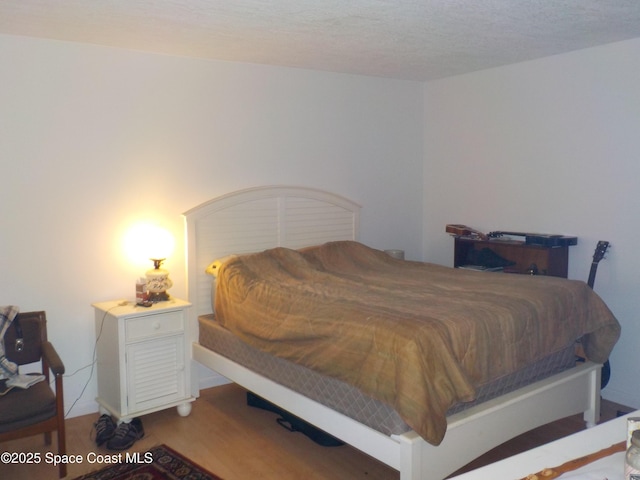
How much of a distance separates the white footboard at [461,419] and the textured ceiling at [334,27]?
192 centimetres

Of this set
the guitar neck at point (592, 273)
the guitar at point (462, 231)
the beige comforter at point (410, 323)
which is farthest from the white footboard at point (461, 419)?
the guitar at point (462, 231)

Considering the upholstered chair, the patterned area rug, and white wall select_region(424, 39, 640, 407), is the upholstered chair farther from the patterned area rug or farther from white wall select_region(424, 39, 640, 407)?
white wall select_region(424, 39, 640, 407)

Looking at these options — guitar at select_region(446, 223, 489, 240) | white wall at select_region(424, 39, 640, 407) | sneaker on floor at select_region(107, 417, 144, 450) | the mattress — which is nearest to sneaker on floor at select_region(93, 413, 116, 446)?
sneaker on floor at select_region(107, 417, 144, 450)

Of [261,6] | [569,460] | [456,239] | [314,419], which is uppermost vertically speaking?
[261,6]

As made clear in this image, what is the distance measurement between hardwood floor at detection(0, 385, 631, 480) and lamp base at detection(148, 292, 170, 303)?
710 millimetres

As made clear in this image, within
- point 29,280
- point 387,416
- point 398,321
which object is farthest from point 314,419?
point 29,280

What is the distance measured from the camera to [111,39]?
3.37 meters

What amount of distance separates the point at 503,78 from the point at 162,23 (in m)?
2.69

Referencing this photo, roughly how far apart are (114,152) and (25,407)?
165cm

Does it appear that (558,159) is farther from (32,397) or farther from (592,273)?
(32,397)

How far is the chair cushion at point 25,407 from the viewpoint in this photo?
→ 8.43 feet

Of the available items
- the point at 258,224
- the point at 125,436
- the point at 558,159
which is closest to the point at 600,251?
the point at 558,159

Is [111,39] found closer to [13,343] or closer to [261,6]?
[261,6]

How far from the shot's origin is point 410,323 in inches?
99.6
